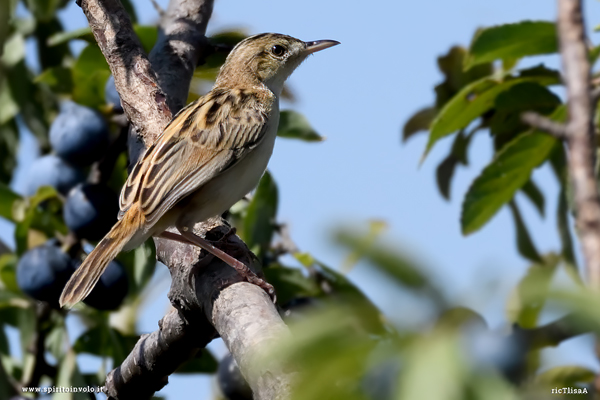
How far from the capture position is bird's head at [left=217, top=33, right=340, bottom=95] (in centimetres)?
514

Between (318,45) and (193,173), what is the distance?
1.75 m

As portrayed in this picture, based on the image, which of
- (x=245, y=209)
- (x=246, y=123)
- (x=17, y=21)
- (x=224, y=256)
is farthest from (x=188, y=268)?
(x=17, y=21)

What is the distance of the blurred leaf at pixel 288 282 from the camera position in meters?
4.80

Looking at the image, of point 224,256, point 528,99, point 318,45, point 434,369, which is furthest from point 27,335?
point 434,369

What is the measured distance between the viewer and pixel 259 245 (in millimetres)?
5078

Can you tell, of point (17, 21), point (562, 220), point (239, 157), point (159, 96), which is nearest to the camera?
point (159, 96)

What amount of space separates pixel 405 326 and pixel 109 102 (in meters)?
4.54

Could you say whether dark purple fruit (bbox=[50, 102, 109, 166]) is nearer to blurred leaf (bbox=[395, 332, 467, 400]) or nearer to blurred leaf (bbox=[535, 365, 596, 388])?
blurred leaf (bbox=[535, 365, 596, 388])

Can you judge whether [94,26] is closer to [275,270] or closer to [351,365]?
[275,270]

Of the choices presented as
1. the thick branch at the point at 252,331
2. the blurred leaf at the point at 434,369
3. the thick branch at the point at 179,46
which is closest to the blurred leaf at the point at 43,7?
the thick branch at the point at 179,46

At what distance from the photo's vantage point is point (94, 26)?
4.03 meters

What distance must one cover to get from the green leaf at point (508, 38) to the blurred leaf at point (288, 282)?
5.32 feet

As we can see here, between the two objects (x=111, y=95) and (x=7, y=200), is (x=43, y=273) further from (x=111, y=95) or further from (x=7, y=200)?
(x=111, y=95)

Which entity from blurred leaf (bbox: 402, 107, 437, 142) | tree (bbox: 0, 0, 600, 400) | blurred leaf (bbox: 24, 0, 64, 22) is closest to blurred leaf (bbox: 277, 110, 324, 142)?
tree (bbox: 0, 0, 600, 400)
